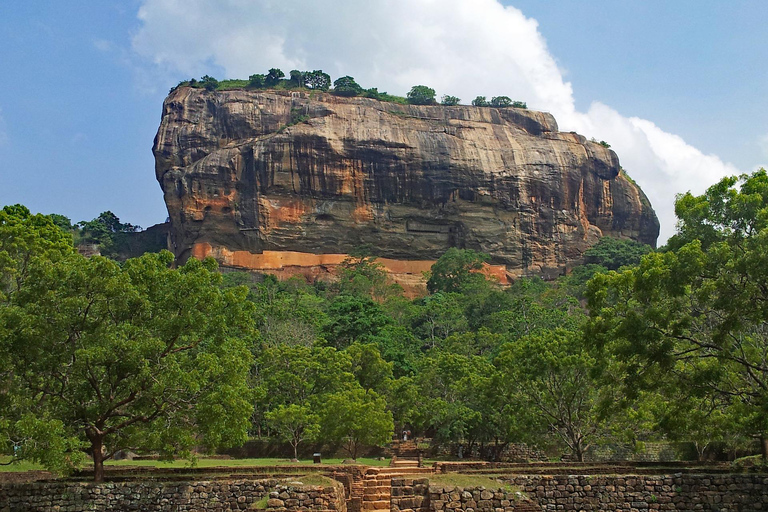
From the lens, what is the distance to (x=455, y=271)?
208ft

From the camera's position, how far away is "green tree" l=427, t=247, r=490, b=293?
62.2 m

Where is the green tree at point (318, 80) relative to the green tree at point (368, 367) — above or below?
above

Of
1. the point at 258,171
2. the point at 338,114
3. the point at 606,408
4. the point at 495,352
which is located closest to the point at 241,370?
the point at 606,408

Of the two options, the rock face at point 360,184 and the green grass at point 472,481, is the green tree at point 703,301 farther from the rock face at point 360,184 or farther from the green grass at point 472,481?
the rock face at point 360,184

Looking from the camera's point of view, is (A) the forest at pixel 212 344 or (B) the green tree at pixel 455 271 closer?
(A) the forest at pixel 212 344

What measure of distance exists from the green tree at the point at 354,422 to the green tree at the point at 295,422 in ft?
1.50

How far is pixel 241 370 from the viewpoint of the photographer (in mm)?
15812

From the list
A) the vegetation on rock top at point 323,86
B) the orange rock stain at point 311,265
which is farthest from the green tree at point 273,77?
the orange rock stain at point 311,265

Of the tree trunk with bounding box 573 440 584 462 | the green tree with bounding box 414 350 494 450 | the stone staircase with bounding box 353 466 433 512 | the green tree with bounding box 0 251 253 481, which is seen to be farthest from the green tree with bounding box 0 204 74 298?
the tree trunk with bounding box 573 440 584 462

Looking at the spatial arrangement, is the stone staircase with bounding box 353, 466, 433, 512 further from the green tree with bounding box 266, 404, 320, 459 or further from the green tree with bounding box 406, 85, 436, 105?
the green tree with bounding box 406, 85, 436, 105

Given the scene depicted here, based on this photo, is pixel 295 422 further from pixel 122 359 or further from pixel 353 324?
pixel 353 324

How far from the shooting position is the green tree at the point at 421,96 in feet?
258

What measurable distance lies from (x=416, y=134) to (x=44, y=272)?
55.4 m

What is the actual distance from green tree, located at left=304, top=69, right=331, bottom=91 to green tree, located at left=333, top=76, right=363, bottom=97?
850mm
